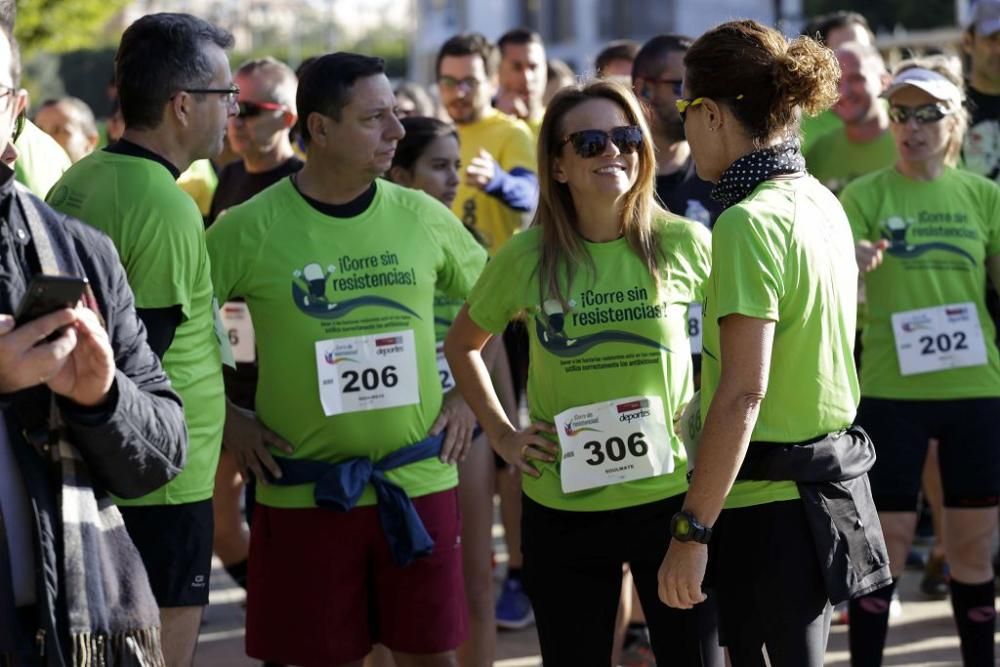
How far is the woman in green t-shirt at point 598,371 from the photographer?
3963mm

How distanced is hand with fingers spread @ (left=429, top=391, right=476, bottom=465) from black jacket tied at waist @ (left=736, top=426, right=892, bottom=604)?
1234mm

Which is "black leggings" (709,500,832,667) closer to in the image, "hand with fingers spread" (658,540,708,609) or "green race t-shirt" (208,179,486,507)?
"hand with fingers spread" (658,540,708,609)

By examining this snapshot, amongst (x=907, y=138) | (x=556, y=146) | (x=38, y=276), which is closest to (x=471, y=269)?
(x=556, y=146)

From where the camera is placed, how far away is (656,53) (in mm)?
5762

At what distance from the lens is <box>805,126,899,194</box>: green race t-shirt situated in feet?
22.1

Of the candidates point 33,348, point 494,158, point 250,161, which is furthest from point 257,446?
point 494,158

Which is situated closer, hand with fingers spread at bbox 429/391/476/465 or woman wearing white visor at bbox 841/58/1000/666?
hand with fingers spread at bbox 429/391/476/465

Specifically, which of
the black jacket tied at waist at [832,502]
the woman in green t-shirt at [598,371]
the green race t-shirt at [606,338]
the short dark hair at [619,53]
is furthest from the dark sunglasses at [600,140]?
the short dark hair at [619,53]

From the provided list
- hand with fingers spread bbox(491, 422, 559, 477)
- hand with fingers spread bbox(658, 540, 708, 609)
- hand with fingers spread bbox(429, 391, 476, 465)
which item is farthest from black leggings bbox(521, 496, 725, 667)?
hand with fingers spread bbox(658, 540, 708, 609)

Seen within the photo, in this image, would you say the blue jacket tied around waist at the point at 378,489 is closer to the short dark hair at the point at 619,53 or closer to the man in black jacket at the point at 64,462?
the man in black jacket at the point at 64,462

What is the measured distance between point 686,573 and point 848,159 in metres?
3.99

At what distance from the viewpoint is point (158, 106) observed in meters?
3.98

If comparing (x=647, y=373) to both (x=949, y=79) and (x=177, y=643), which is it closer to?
(x=177, y=643)

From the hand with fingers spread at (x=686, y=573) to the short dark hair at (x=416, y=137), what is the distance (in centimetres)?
258
